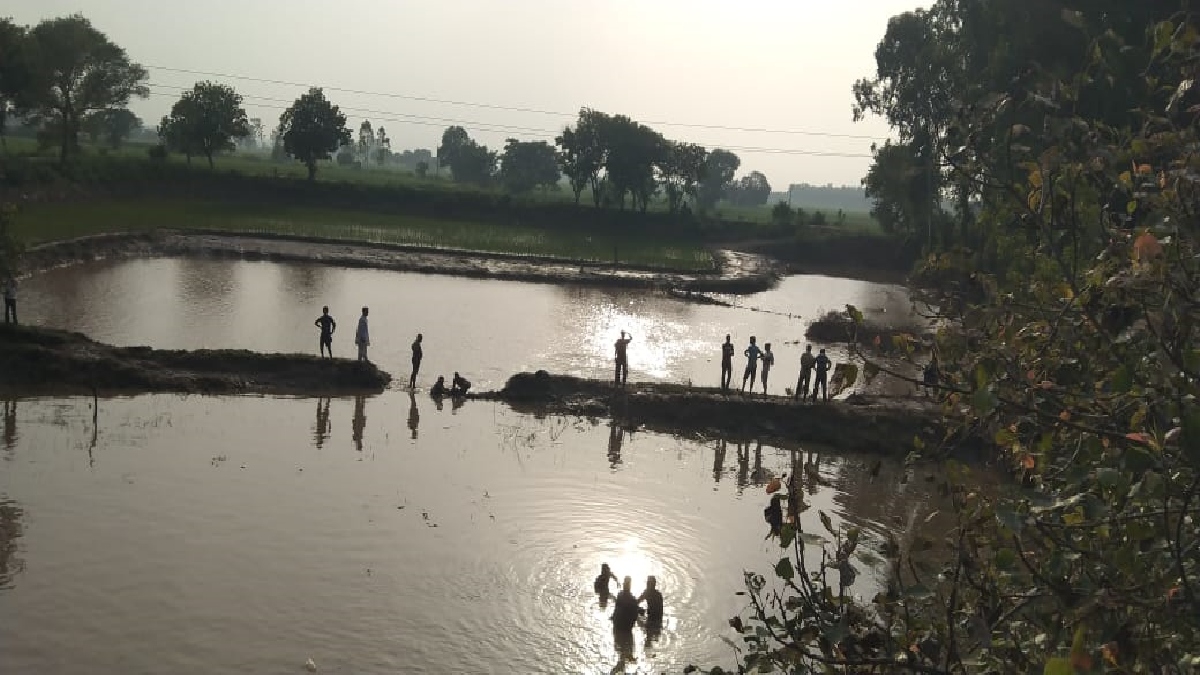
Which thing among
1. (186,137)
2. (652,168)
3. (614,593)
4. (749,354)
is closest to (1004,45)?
(749,354)

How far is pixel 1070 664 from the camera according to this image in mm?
2707

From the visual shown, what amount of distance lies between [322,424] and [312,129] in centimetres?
5681

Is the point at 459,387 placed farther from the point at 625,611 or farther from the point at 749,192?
the point at 749,192

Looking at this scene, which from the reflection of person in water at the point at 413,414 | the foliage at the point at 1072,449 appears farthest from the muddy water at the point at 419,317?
the foliage at the point at 1072,449

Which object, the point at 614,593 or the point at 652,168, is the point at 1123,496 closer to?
the point at 614,593

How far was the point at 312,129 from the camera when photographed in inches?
2721

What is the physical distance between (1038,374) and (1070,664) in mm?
2229

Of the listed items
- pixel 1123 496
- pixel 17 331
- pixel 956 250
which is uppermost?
pixel 956 250

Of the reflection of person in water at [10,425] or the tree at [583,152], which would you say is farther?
the tree at [583,152]

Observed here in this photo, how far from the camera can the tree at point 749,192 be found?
172375mm

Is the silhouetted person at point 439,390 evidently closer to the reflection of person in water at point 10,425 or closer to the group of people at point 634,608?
the reflection of person in water at point 10,425

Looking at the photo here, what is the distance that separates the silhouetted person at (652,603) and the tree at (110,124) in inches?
2786

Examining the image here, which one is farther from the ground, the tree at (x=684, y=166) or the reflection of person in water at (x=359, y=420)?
the tree at (x=684, y=166)

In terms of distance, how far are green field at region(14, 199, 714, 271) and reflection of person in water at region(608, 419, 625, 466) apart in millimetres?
28978
